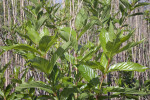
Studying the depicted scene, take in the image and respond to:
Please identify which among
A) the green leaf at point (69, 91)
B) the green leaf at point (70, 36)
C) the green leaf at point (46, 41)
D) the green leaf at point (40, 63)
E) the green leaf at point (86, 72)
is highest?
the green leaf at point (70, 36)

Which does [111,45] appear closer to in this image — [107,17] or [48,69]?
[48,69]

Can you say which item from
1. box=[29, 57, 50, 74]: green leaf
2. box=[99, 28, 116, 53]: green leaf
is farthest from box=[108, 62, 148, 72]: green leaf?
box=[29, 57, 50, 74]: green leaf

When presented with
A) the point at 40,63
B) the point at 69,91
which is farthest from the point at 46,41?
the point at 69,91

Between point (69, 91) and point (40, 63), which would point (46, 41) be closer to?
point (40, 63)

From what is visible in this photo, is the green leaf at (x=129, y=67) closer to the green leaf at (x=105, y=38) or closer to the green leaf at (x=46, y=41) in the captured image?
the green leaf at (x=105, y=38)

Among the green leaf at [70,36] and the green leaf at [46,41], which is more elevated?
the green leaf at [70,36]

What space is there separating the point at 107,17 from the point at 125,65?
1.13 feet

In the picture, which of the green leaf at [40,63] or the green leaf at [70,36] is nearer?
the green leaf at [40,63]

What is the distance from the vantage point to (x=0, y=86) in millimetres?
699

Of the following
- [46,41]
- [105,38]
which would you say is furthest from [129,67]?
[46,41]

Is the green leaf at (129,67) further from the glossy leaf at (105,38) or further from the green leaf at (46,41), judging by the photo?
the green leaf at (46,41)

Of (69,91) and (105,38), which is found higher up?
(105,38)

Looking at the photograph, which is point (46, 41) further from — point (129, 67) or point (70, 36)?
point (129, 67)

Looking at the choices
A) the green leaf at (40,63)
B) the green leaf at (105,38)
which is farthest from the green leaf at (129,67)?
the green leaf at (40,63)
